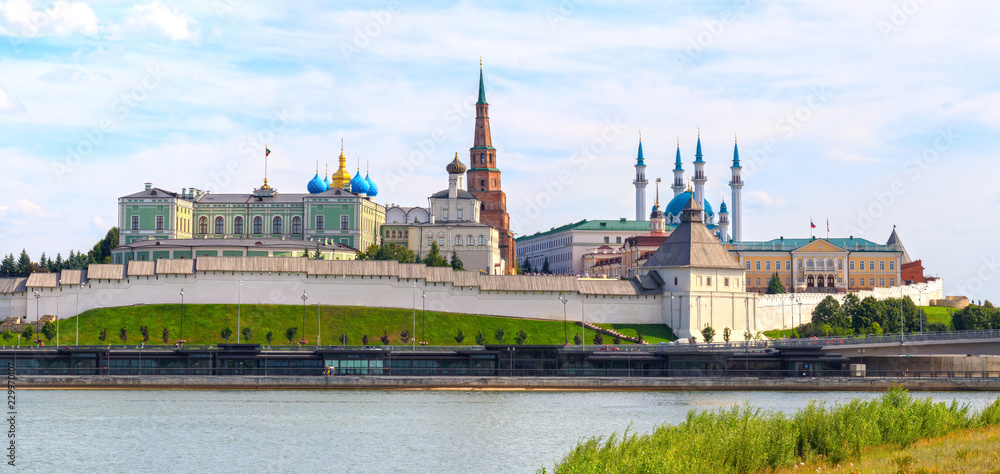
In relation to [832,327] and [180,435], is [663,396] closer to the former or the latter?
[180,435]

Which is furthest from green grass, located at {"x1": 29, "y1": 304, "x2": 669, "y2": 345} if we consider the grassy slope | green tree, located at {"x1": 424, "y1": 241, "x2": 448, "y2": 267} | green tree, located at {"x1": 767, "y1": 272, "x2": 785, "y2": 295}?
the grassy slope

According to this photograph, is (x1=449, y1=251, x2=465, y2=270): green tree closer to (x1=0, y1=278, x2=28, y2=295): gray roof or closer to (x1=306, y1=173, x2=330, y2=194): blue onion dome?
(x1=306, y1=173, x2=330, y2=194): blue onion dome

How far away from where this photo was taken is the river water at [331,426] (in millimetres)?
39594

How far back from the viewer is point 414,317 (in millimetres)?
83812

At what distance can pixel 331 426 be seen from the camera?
159ft

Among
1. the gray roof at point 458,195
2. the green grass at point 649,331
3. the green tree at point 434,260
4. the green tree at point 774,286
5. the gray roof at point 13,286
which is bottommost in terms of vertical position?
the green grass at point 649,331

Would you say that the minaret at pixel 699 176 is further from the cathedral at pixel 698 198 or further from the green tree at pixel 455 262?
the green tree at pixel 455 262

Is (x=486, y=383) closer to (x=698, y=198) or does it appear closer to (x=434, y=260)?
(x=434, y=260)

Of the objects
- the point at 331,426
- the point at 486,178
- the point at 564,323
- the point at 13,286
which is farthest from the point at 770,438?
A: the point at 486,178

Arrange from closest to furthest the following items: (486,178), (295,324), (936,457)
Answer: (936,457)
(295,324)
(486,178)

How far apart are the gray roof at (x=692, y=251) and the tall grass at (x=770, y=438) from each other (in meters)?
60.0

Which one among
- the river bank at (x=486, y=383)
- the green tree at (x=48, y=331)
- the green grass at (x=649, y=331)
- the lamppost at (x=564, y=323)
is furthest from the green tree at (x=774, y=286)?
the green tree at (x=48, y=331)

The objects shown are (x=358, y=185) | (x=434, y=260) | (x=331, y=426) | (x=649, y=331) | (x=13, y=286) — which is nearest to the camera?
(x=331, y=426)

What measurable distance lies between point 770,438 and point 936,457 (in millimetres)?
3422
